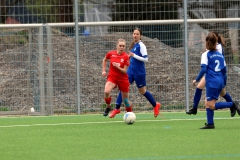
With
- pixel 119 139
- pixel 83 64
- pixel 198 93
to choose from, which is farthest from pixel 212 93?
pixel 83 64

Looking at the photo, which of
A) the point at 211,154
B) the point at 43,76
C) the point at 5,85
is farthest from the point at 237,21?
the point at 211,154

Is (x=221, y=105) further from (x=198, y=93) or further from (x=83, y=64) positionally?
(x=83, y=64)

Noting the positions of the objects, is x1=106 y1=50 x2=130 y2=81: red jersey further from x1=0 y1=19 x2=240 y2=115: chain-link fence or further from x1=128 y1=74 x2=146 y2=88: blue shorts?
x1=0 y1=19 x2=240 y2=115: chain-link fence

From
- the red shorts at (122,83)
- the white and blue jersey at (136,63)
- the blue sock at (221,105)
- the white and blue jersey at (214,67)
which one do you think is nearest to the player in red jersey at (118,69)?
the red shorts at (122,83)

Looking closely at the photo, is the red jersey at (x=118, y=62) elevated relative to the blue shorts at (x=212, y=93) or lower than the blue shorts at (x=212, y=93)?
elevated

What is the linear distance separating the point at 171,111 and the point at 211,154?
9222 millimetres

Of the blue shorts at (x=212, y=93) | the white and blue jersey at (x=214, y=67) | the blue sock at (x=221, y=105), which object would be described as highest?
the white and blue jersey at (x=214, y=67)

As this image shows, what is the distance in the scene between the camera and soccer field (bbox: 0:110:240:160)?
27.5ft

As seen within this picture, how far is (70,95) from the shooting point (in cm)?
1733

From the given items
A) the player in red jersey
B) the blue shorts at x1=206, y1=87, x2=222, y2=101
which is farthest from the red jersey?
the blue shorts at x1=206, y1=87, x2=222, y2=101

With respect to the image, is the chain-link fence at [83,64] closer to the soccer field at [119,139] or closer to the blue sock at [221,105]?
the soccer field at [119,139]

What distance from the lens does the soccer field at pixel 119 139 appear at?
8383mm

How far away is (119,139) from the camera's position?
10.2m

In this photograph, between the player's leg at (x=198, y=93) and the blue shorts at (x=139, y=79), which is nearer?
the player's leg at (x=198, y=93)
